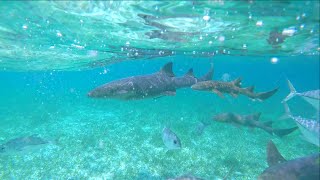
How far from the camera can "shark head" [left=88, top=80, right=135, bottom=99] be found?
8.41 m

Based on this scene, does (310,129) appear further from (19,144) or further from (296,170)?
Answer: (19,144)

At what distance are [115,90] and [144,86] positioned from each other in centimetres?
121

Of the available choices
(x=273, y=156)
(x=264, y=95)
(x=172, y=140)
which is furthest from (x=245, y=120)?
(x=172, y=140)

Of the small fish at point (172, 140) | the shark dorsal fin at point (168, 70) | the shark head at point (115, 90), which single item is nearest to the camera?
the shark head at point (115, 90)

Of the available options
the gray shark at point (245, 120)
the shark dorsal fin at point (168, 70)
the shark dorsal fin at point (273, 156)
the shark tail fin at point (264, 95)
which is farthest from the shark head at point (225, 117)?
the shark dorsal fin at point (168, 70)

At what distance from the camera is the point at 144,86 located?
920 cm

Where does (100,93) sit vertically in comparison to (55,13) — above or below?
below

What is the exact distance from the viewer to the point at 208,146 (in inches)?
649

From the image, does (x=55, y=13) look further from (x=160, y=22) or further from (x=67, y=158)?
(x=67, y=158)

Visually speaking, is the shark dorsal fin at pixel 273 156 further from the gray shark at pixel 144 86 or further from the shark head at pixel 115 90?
the shark head at pixel 115 90

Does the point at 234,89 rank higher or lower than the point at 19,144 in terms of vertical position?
higher

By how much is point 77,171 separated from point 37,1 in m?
8.89

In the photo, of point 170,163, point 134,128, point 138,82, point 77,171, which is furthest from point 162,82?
point 134,128

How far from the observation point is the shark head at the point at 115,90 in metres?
8.41
